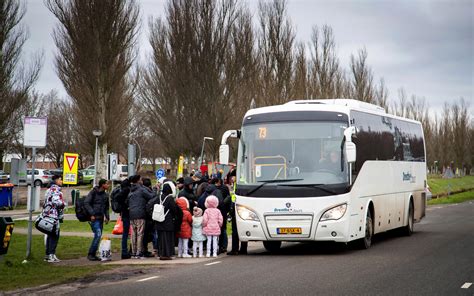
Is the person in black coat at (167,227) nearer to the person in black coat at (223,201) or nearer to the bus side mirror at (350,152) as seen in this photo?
the person in black coat at (223,201)

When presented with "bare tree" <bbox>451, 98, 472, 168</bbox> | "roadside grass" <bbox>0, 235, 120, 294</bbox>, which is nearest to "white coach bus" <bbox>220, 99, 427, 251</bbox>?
"roadside grass" <bbox>0, 235, 120, 294</bbox>

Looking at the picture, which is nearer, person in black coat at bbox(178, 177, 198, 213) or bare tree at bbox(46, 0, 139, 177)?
person in black coat at bbox(178, 177, 198, 213)

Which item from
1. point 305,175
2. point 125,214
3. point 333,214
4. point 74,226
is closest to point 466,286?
point 333,214

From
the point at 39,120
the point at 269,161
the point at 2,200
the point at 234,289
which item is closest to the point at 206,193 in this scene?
the point at 269,161

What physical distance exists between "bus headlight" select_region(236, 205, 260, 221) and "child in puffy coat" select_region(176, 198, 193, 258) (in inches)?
43.6

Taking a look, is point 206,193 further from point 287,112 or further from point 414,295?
point 414,295

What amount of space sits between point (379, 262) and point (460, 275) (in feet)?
8.29

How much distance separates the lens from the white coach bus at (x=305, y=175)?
17.8 meters

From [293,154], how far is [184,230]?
9.61 ft

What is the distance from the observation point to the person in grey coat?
1786cm

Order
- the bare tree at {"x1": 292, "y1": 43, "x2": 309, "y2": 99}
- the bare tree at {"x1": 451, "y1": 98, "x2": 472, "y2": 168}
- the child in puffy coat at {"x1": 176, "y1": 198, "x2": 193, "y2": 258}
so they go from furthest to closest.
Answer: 1. the bare tree at {"x1": 451, "y1": 98, "x2": 472, "y2": 168}
2. the bare tree at {"x1": 292, "y1": 43, "x2": 309, "y2": 99}
3. the child in puffy coat at {"x1": 176, "y1": 198, "x2": 193, "y2": 258}

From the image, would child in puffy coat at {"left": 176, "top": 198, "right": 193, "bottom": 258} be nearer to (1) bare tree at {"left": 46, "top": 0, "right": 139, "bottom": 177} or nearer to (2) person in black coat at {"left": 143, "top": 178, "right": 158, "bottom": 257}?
(2) person in black coat at {"left": 143, "top": 178, "right": 158, "bottom": 257}

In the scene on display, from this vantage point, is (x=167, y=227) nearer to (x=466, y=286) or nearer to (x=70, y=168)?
(x=466, y=286)

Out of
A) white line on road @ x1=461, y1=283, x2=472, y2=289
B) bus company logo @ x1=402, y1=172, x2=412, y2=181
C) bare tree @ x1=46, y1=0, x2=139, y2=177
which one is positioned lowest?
white line on road @ x1=461, y1=283, x2=472, y2=289
